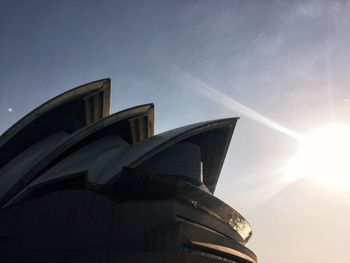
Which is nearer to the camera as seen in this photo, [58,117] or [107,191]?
[107,191]

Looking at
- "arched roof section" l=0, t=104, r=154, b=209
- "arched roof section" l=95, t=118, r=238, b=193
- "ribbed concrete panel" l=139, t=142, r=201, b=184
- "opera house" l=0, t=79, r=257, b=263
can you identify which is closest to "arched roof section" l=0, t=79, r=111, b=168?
"opera house" l=0, t=79, r=257, b=263

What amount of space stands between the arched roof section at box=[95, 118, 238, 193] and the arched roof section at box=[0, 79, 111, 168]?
7.05 m

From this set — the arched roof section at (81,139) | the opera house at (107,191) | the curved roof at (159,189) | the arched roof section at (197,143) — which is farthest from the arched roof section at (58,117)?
the curved roof at (159,189)

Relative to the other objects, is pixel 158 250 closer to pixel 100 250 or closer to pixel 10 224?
pixel 100 250

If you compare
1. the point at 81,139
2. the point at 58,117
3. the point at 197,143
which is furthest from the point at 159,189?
the point at 58,117

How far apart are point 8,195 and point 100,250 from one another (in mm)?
10046

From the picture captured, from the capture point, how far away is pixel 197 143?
3397cm

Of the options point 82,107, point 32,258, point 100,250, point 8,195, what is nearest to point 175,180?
point 100,250

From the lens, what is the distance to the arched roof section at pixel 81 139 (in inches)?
978

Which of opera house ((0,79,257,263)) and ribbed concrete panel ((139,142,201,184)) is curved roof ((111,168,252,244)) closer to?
opera house ((0,79,257,263))

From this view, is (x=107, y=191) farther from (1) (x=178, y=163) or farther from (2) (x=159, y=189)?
Result: (1) (x=178, y=163)

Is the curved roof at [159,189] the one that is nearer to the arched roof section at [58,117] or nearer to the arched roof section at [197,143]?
the arched roof section at [197,143]

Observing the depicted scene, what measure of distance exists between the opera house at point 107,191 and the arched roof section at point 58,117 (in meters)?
0.10

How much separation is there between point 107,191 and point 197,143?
13195 mm
